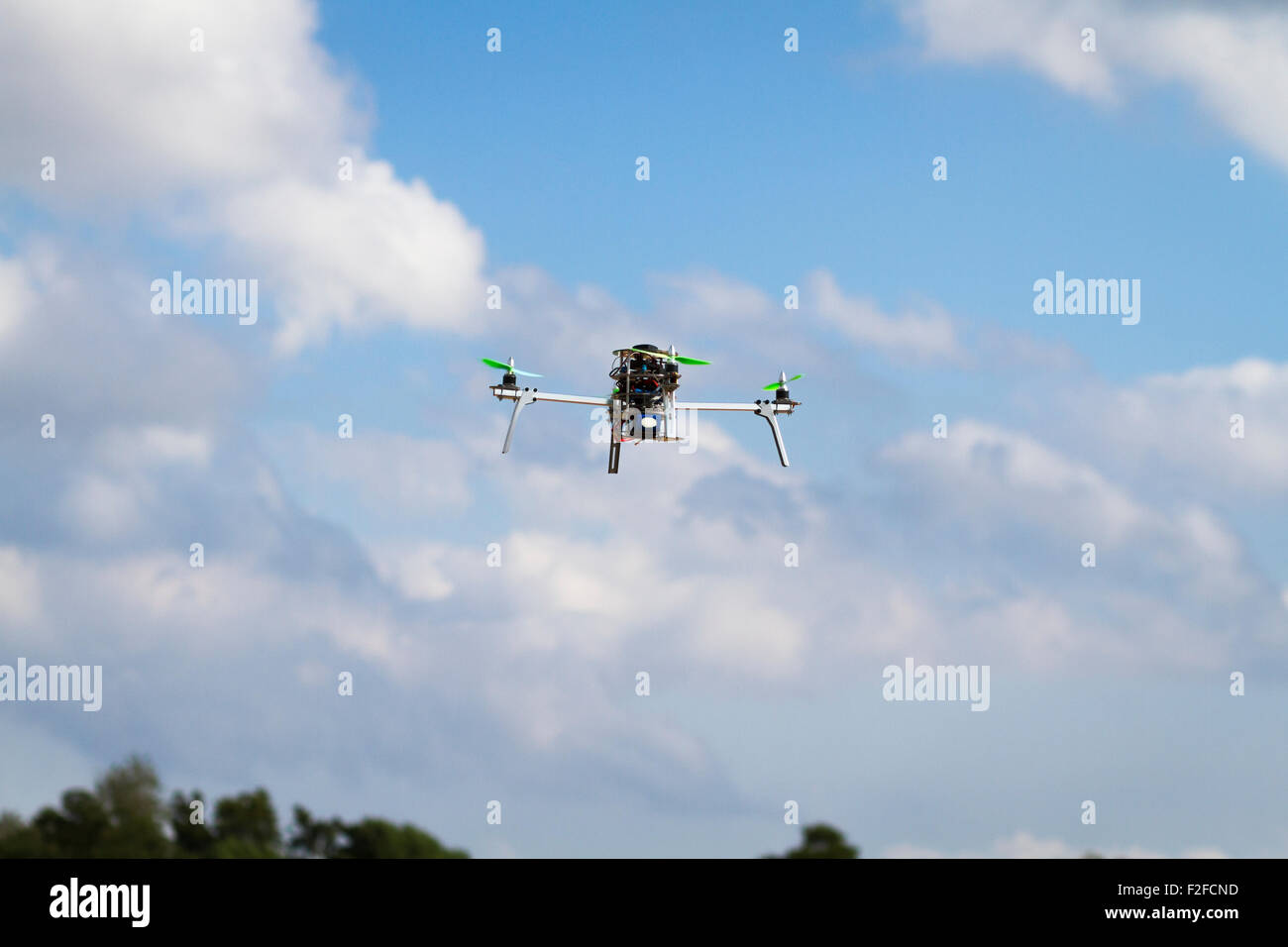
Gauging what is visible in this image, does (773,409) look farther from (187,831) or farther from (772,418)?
(187,831)

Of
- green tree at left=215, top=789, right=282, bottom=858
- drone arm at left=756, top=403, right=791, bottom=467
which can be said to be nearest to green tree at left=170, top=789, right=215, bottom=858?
green tree at left=215, top=789, right=282, bottom=858

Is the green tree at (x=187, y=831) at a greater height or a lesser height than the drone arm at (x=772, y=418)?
lesser

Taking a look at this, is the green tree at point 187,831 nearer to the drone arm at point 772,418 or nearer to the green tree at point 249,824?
the green tree at point 249,824

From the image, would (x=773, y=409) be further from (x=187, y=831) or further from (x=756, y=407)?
(x=187, y=831)

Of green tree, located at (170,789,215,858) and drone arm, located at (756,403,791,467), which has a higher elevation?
drone arm, located at (756,403,791,467)

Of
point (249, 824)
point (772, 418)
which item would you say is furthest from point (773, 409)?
point (249, 824)

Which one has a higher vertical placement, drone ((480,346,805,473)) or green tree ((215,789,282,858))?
drone ((480,346,805,473))

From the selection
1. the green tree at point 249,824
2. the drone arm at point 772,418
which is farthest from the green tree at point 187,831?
the drone arm at point 772,418

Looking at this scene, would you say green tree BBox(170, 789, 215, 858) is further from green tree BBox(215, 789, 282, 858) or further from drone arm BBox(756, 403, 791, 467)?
drone arm BBox(756, 403, 791, 467)

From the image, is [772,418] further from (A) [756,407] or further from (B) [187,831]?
(B) [187,831]

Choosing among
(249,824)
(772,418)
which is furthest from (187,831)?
(772,418)

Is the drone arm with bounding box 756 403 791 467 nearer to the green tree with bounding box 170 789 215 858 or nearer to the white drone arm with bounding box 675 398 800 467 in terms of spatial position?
the white drone arm with bounding box 675 398 800 467
